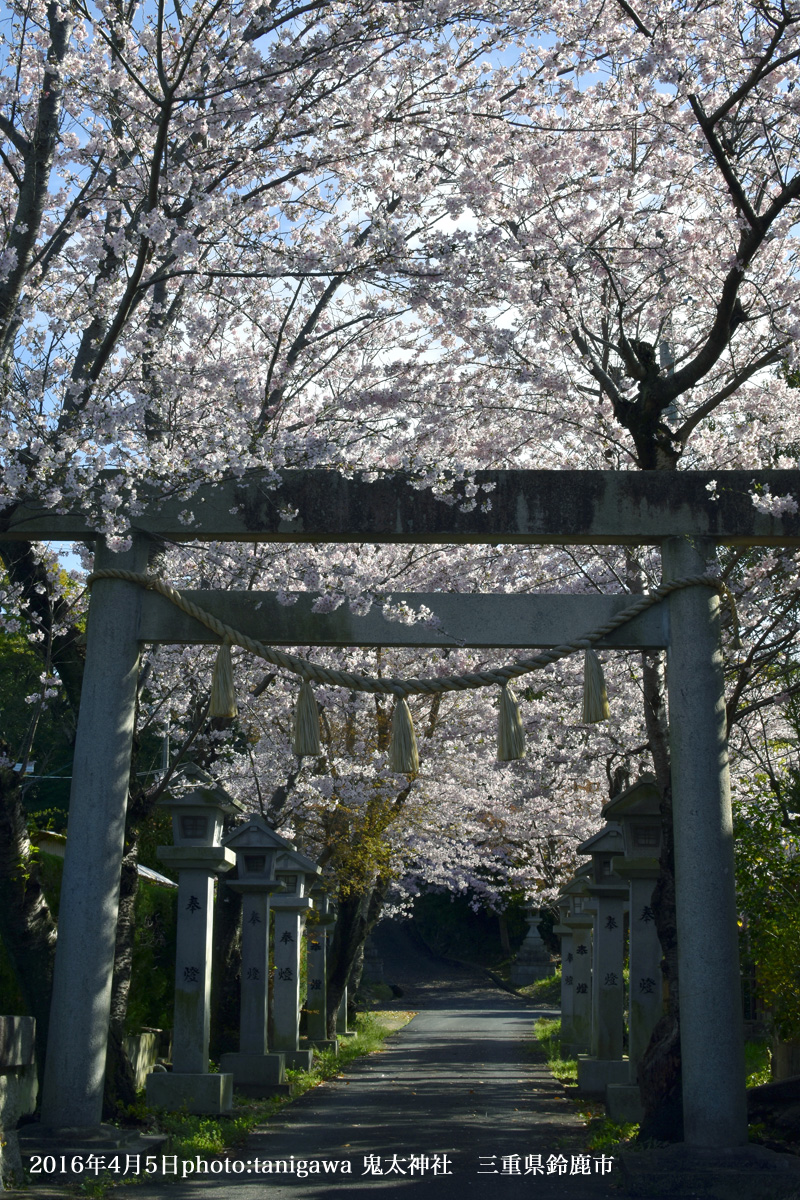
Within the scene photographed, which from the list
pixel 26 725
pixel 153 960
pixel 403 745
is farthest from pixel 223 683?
pixel 26 725

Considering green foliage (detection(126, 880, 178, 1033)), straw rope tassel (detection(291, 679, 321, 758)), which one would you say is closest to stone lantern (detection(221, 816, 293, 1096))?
green foliage (detection(126, 880, 178, 1033))

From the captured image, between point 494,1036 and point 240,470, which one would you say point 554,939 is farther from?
point 240,470

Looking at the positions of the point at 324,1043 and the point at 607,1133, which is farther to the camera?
the point at 324,1043

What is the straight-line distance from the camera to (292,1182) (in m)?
6.70

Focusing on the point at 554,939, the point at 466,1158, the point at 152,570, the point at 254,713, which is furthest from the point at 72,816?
the point at 554,939

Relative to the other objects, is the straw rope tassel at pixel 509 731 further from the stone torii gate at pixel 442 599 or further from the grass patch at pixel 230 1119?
the grass patch at pixel 230 1119

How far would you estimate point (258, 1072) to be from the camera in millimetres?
11180

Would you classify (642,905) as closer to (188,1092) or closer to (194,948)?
A: (194,948)

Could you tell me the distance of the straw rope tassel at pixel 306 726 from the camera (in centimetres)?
689

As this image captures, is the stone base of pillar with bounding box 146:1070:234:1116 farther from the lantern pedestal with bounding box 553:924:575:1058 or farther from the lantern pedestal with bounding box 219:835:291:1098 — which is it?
the lantern pedestal with bounding box 553:924:575:1058

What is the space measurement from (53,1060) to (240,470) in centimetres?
397

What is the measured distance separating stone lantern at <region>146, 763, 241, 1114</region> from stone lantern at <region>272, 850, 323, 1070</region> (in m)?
2.48

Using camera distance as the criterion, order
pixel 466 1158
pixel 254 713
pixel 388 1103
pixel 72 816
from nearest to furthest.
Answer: pixel 72 816 → pixel 466 1158 → pixel 388 1103 → pixel 254 713

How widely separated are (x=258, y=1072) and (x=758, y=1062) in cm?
665
